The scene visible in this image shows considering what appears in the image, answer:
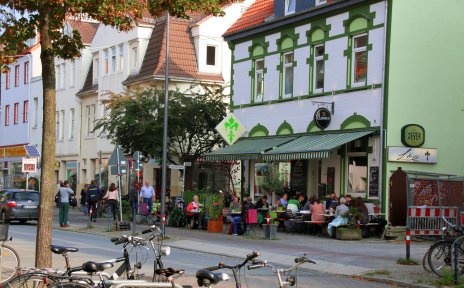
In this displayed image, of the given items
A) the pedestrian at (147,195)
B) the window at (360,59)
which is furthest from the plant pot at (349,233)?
the pedestrian at (147,195)

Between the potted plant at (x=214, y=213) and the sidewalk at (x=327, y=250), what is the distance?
1.34 ft

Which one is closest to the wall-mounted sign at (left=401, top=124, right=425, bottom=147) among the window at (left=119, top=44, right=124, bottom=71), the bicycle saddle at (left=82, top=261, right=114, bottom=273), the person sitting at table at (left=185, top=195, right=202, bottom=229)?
the person sitting at table at (left=185, top=195, right=202, bottom=229)

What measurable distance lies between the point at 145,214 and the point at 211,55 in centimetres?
1605

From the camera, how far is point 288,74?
3241cm

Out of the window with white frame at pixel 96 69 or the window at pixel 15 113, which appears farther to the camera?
the window at pixel 15 113

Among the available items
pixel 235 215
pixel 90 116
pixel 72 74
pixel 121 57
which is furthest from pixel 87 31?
pixel 235 215

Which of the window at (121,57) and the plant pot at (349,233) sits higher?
the window at (121,57)

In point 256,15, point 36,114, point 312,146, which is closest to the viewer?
point 312,146

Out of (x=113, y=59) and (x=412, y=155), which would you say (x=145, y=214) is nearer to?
(x=412, y=155)

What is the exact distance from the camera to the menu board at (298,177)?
1248 inches

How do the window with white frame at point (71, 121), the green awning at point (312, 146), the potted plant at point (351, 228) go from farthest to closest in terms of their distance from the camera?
1. the window with white frame at point (71, 121)
2. the green awning at point (312, 146)
3. the potted plant at point (351, 228)

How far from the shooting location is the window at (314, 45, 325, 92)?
30.3m

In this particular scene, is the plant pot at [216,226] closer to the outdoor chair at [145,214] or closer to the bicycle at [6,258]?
the outdoor chair at [145,214]

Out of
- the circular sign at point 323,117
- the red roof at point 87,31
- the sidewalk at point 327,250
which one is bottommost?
the sidewalk at point 327,250
